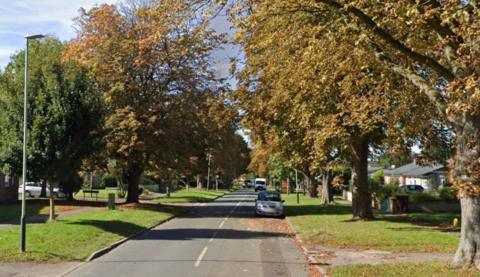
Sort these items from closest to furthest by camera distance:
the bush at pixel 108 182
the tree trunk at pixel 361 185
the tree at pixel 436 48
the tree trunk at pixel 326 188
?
the tree at pixel 436 48 < the tree trunk at pixel 361 185 < the tree trunk at pixel 326 188 < the bush at pixel 108 182

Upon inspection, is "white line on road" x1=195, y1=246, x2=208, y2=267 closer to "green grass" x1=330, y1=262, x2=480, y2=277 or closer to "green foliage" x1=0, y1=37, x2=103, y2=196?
"green grass" x1=330, y1=262, x2=480, y2=277

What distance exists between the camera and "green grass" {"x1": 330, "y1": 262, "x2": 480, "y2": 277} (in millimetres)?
12750

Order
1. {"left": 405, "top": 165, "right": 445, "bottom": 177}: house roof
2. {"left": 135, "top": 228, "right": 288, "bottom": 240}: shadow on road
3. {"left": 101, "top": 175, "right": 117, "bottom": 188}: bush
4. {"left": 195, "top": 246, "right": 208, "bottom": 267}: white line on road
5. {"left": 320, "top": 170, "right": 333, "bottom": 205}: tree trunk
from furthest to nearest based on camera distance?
{"left": 101, "top": 175, "right": 117, "bottom": 188}: bush → {"left": 405, "top": 165, "right": 445, "bottom": 177}: house roof → {"left": 320, "top": 170, "right": 333, "bottom": 205}: tree trunk → {"left": 135, "top": 228, "right": 288, "bottom": 240}: shadow on road → {"left": 195, "top": 246, "right": 208, "bottom": 267}: white line on road

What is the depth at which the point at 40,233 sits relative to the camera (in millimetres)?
20156

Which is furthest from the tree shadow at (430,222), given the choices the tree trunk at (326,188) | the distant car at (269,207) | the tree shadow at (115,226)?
the tree trunk at (326,188)

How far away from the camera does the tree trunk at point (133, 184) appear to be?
1758 inches

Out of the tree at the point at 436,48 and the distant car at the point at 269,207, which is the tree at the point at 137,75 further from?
the tree at the point at 436,48

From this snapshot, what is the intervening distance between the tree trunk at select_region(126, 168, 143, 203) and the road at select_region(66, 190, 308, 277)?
18496 mm

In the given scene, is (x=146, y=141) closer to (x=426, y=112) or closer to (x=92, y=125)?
(x=92, y=125)

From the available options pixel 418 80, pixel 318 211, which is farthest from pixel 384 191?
pixel 418 80

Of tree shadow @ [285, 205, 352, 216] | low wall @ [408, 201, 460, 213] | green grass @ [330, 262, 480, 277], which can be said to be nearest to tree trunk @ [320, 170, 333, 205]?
tree shadow @ [285, 205, 352, 216]

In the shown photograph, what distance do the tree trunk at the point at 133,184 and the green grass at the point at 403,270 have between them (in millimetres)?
31533

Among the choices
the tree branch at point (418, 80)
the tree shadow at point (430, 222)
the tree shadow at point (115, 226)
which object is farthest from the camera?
the tree shadow at point (430, 222)

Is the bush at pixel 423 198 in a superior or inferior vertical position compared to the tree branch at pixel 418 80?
inferior
